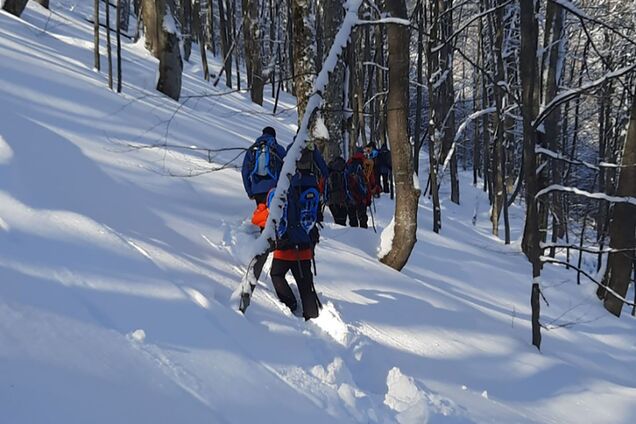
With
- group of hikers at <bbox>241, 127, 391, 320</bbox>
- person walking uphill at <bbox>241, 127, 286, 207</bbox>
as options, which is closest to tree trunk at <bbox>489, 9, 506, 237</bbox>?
person walking uphill at <bbox>241, 127, 286, 207</bbox>

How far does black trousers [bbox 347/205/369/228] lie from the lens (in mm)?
9695

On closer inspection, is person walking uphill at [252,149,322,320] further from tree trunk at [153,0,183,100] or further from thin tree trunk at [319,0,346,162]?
tree trunk at [153,0,183,100]

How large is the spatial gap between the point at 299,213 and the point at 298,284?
641mm

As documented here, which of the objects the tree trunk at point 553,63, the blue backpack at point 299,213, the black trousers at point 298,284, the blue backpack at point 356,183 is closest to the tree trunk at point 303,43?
the blue backpack at point 356,183

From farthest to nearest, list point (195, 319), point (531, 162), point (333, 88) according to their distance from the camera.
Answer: point (333, 88) < point (531, 162) < point (195, 319)

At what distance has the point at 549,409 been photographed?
15.6 feet

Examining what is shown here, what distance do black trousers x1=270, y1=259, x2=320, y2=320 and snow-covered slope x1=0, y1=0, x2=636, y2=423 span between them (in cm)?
14

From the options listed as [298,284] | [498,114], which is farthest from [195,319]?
[498,114]

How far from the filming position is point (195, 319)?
3.61 metres

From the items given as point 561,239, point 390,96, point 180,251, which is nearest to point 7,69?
point 180,251

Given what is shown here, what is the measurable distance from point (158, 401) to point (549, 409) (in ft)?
11.9

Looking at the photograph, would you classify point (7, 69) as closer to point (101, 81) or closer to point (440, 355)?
point (101, 81)

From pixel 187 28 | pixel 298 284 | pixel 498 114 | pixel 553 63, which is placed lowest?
pixel 298 284

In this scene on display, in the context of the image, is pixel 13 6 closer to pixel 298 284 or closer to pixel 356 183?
pixel 356 183
